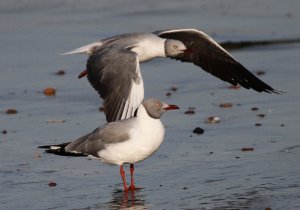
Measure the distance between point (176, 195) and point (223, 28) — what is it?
26.2ft

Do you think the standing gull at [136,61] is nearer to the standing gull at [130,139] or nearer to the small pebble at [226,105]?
the small pebble at [226,105]

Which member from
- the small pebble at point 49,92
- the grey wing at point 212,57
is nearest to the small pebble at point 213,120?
the grey wing at point 212,57

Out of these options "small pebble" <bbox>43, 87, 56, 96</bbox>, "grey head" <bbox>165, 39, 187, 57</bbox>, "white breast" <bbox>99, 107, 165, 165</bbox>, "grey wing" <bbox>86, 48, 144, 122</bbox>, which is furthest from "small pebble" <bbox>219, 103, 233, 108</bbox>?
"white breast" <bbox>99, 107, 165, 165</bbox>

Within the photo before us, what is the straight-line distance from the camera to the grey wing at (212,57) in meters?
9.73

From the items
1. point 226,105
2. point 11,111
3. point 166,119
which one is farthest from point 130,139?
point 11,111

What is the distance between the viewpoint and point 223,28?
1470 cm

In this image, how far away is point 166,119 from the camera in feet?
31.9

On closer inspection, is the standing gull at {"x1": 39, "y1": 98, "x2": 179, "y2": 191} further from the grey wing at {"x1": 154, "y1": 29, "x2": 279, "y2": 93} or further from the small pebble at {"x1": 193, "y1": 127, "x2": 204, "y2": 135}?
the grey wing at {"x1": 154, "y1": 29, "x2": 279, "y2": 93}

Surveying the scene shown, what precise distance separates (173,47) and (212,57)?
536 millimetres

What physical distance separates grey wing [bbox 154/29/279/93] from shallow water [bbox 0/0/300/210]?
344 mm

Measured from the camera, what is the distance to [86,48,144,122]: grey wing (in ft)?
26.9

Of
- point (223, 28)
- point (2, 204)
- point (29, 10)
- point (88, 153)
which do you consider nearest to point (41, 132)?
point (88, 153)

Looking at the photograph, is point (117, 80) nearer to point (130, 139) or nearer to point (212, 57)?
point (130, 139)

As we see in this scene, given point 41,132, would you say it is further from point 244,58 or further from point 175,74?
point 244,58
